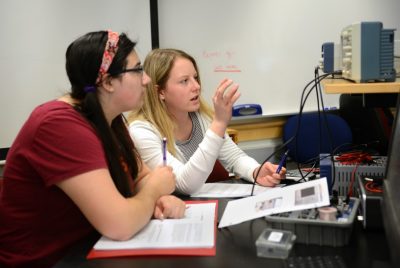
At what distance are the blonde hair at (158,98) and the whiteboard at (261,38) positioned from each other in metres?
1.04

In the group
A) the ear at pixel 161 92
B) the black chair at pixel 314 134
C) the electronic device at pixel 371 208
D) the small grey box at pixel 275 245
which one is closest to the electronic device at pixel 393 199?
the electronic device at pixel 371 208

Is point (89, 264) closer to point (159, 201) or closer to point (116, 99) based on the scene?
point (159, 201)

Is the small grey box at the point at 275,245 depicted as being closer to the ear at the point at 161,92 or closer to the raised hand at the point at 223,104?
the raised hand at the point at 223,104

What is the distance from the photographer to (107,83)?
113 centimetres

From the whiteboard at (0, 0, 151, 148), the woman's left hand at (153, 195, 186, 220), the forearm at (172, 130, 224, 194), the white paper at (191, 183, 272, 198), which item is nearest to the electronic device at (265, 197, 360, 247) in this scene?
the woman's left hand at (153, 195, 186, 220)

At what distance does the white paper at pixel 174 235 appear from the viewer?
0.92 meters

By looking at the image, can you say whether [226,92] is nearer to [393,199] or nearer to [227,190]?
[227,190]

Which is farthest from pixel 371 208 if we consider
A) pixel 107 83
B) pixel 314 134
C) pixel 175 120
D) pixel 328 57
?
pixel 314 134

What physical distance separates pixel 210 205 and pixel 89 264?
43cm

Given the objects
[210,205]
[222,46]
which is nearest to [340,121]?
[222,46]

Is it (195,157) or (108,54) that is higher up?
(108,54)

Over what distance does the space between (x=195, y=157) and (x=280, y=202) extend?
0.49 m

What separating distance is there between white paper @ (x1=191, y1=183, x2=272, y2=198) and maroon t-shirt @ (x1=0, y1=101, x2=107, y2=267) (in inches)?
16.5

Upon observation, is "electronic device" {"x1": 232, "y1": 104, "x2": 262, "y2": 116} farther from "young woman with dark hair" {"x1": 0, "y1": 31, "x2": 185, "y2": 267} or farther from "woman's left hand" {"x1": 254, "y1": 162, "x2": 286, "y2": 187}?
"young woman with dark hair" {"x1": 0, "y1": 31, "x2": 185, "y2": 267}
